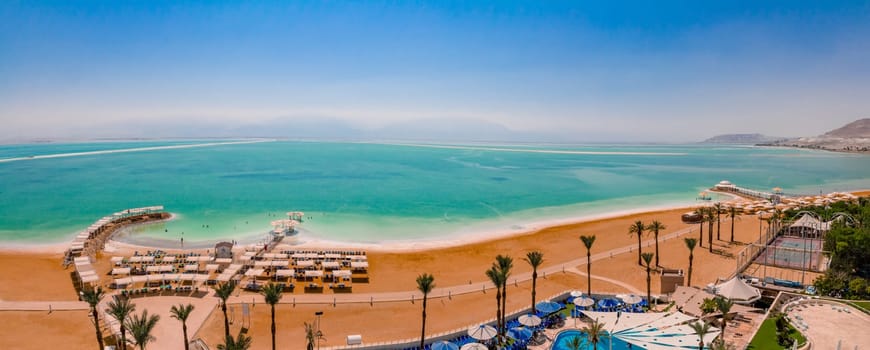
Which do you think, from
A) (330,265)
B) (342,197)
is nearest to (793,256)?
(330,265)

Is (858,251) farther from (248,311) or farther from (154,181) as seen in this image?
(154,181)

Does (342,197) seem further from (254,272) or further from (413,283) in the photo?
(413,283)

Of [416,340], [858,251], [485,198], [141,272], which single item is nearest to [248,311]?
[416,340]

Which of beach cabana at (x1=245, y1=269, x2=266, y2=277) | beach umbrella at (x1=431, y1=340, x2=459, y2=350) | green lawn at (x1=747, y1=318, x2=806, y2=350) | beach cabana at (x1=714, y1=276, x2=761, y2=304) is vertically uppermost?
beach cabana at (x1=714, y1=276, x2=761, y2=304)

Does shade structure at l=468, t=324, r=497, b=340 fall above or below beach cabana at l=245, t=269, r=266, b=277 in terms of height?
above

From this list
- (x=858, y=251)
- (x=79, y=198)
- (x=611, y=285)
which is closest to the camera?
(x=858, y=251)

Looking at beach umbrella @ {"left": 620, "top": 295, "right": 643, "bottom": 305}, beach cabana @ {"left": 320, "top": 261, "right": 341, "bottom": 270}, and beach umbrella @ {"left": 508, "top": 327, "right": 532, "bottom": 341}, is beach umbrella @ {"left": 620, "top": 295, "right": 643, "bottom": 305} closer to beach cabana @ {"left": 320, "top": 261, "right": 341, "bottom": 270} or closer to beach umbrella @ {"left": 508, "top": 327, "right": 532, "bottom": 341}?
beach umbrella @ {"left": 508, "top": 327, "right": 532, "bottom": 341}

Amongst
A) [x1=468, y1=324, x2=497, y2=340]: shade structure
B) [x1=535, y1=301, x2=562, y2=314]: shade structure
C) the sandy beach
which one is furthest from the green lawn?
[x1=468, y1=324, x2=497, y2=340]: shade structure
